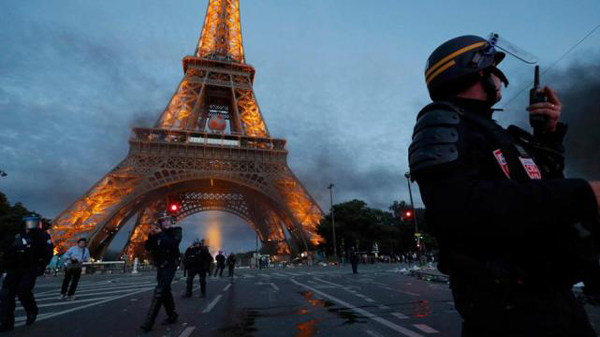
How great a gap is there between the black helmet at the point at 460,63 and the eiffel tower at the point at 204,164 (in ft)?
98.6

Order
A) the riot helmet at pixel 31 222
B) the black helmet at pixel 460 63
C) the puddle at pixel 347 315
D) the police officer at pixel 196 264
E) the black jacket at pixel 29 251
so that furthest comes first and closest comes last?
the police officer at pixel 196 264 < the riot helmet at pixel 31 222 < the black jacket at pixel 29 251 < the puddle at pixel 347 315 < the black helmet at pixel 460 63

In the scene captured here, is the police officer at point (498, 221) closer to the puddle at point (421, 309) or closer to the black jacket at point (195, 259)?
the puddle at point (421, 309)

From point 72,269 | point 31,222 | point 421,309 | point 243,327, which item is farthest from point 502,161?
point 72,269

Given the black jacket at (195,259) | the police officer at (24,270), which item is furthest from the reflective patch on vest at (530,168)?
the black jacket at (195,259)

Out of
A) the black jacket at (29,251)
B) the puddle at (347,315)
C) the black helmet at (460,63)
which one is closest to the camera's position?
the black helmet at (460,63)

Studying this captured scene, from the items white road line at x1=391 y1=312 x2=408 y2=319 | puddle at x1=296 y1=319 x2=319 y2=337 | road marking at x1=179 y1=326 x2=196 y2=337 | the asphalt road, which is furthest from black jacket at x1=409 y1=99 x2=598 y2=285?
white road line at x1=391 y1=312 x2=408 y2=319

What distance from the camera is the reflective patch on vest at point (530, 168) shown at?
51.4 inches

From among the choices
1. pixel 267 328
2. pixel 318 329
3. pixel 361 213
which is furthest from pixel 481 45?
pixel 361 213

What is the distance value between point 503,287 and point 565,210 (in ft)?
1.03

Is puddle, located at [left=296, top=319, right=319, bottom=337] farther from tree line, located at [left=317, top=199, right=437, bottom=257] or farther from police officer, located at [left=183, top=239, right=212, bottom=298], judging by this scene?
tree line, located at [left=317, top=199, right=437, bottom=257]

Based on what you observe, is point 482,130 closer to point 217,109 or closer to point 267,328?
point 267,328

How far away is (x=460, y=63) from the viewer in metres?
1.56

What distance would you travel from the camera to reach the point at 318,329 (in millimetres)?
4945

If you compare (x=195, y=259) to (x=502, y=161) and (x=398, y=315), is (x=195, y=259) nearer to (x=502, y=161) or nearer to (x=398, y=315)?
(x=398, y=315)
